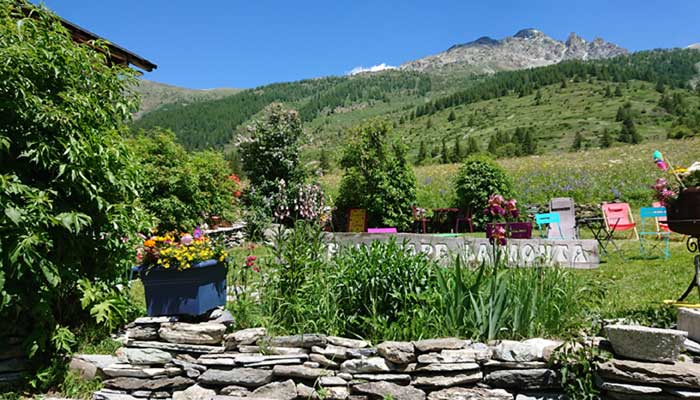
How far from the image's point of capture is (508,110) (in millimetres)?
63562

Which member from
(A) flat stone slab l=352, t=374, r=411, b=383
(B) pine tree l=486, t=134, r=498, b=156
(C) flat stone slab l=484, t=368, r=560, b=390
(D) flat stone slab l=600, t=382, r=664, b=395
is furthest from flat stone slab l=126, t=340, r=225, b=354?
(B) pine tree l=486, t=134, r=498, b=156

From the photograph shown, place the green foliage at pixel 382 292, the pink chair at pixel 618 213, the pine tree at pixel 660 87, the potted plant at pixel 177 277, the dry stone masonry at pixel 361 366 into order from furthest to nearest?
the pine tree at pixel 660 87, the pink chair at pixel 618 213, the potted plant at pixel 177 277, the green foliage at pixel 382 292, the dry stone masonry at pixel 361 366

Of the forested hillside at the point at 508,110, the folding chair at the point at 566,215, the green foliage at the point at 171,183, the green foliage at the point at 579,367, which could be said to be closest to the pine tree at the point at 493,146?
the forested hillside at the point at 508,110

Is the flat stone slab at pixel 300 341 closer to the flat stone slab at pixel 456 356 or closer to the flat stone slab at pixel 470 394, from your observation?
the flat stone slab at pixel 456 356

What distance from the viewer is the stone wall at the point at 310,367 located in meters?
2.72

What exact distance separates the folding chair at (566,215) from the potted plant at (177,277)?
7.03 metres

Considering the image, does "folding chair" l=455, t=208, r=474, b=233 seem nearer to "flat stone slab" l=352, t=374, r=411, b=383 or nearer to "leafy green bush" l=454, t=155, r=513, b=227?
"leafy green bush" l=454, t=155, r=513, b=227

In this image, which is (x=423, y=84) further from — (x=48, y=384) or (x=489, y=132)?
(x=48, y=384)

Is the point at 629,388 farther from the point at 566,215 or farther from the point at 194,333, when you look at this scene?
the point at 566,215

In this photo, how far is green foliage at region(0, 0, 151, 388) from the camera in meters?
2.79

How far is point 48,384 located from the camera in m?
3.04

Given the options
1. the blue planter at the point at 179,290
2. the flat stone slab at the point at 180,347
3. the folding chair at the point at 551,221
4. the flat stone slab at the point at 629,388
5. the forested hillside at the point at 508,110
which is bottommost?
the flat stone slab at the point at 629,388

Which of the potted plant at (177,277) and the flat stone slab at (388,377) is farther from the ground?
the potted plant at (177,277)

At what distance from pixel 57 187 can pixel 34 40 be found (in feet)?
3.34
